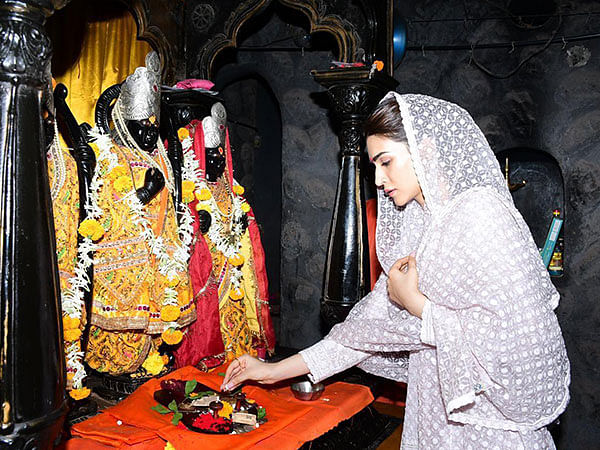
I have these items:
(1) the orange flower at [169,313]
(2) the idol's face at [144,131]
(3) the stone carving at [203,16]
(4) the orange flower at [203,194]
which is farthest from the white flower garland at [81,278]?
(3) the stone carving at [203,16]

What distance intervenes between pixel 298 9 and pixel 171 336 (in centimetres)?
Answer: 270

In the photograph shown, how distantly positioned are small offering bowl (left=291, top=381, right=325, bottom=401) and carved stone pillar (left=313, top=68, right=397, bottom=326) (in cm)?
94

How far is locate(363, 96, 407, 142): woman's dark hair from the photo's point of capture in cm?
205

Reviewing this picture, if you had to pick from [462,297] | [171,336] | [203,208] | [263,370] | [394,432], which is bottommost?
[394,432]

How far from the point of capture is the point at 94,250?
3.40 meters

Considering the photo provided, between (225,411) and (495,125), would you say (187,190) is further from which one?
(495,125)

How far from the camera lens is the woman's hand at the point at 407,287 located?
1943mm

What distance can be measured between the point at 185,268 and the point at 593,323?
361 centimetres

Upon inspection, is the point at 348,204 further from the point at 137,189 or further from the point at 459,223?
the point at 459,223

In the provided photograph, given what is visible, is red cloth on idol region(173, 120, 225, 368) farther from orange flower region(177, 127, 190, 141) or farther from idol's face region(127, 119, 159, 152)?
idol's face region(127, 119, 159, 152)

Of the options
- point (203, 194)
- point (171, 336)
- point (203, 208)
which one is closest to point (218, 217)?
point (203, 208)

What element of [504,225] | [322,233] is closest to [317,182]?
[322,233]

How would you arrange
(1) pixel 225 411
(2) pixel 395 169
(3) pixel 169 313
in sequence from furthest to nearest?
(3) pixel 169 313, (1) pixel 225 411, (2) pixel 395 169

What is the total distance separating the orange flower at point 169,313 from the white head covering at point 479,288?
184cm
